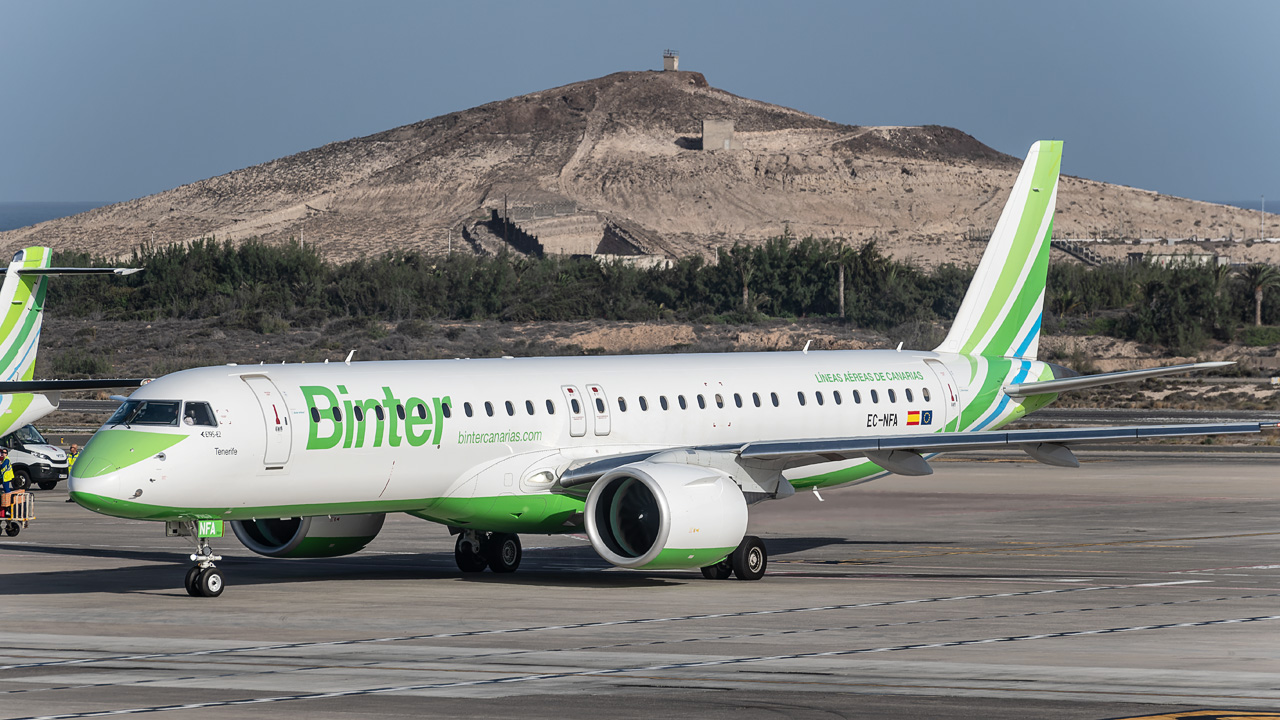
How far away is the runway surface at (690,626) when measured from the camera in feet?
58.8

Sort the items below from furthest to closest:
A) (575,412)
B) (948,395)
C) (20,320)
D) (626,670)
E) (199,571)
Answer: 1. (20,320)
2. (948,395)
3. (575,412)
4. (199,571)
5. (626,670)

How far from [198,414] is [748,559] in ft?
32.1

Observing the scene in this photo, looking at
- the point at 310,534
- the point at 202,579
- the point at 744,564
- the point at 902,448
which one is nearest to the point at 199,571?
the point at 202,579

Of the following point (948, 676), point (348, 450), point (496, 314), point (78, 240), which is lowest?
point (948, 676)

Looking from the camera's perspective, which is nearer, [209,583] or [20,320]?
[209,583]

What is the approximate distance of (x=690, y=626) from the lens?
23.6 m

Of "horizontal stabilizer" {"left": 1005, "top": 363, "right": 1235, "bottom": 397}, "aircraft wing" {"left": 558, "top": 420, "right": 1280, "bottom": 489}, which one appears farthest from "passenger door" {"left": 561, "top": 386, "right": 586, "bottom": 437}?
"horizontal stabilizer" {"left": 1005, "top": 363, "right": 1235, "bottom": 397}

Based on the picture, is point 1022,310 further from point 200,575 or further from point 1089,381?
point 200,575

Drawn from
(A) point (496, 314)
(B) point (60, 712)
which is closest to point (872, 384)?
(B) point (60, 712)

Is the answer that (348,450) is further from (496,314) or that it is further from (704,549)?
(496,314)

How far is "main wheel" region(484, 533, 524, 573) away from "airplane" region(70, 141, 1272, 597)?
3cm

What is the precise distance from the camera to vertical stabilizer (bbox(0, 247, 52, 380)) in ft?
152

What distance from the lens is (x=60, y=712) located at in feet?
56.3

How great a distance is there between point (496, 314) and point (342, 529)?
287 feet
